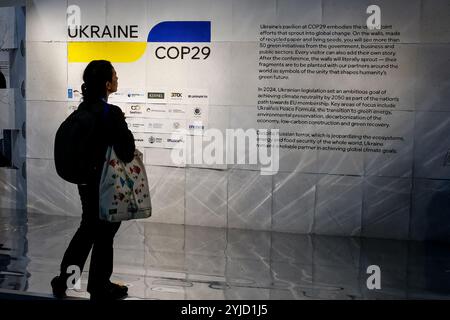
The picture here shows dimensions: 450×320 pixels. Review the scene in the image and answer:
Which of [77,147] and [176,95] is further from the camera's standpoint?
[176,95]

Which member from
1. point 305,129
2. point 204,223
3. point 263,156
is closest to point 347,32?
point 305,129

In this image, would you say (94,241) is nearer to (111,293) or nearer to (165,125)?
(111,293)

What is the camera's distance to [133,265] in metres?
4.93

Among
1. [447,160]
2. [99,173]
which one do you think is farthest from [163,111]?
[447,160]

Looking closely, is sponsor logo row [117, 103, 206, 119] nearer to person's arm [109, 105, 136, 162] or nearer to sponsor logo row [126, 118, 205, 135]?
sponsor logo row [126, 118, 205, 135]

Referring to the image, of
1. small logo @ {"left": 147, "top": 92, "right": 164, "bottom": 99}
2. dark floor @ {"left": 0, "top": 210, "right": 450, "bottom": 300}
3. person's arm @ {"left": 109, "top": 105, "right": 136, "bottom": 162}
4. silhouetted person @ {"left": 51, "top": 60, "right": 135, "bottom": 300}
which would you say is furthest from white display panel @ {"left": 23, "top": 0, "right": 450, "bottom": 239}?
person's arm @ {"left": 109, "top": 105, "right": 136, "bottom": 162}

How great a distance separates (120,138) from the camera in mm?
3654

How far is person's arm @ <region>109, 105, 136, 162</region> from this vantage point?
3.65m

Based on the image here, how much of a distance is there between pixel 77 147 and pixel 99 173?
22 cm

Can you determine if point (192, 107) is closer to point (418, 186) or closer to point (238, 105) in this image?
point (238, 105)

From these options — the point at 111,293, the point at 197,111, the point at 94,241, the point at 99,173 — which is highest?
the point at 197,111

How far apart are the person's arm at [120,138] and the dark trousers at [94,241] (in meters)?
0.31

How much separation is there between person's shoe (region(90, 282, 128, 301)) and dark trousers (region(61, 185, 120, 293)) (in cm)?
3

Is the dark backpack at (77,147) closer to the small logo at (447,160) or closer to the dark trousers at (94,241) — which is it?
the dark trousers at (94,241)
